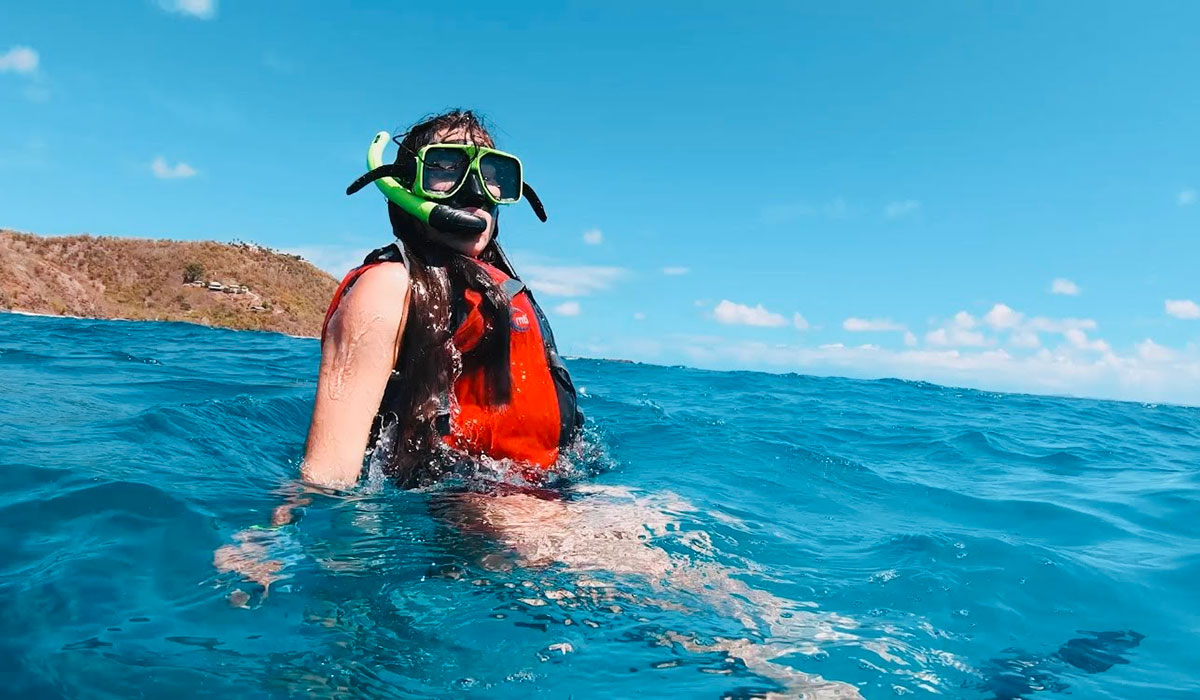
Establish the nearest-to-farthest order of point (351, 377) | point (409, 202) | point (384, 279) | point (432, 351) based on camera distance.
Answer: point (351, 377) < point (384, 279) < point (432, 351) < point (409, 202)

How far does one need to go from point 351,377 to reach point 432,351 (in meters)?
0.42

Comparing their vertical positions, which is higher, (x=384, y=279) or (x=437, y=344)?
(x=384, y=279)

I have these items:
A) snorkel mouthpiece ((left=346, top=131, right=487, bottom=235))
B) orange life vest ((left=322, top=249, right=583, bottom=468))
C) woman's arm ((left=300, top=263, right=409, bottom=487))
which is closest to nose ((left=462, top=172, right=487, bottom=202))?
snorkel mouthpiece ((left=346, top=131, right=487, bottom=235))

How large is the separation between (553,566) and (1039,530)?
3.90 meters

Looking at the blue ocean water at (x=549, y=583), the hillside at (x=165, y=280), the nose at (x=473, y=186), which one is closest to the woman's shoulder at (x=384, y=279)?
the nose at (x=473, y=186)

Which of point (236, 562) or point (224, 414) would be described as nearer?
point (236, 562)

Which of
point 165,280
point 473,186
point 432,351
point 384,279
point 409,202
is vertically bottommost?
point 432,351

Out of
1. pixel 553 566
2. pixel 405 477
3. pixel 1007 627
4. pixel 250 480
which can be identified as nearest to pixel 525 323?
pixel 405 477

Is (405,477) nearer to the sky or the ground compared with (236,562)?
nearer to the sky

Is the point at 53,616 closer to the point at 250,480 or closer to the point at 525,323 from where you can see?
the point at 250,480

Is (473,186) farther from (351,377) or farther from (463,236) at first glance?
(351,377)

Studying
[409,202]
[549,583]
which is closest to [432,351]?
[409,202]

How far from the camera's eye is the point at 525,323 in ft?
11.8

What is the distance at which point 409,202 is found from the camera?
342cm
